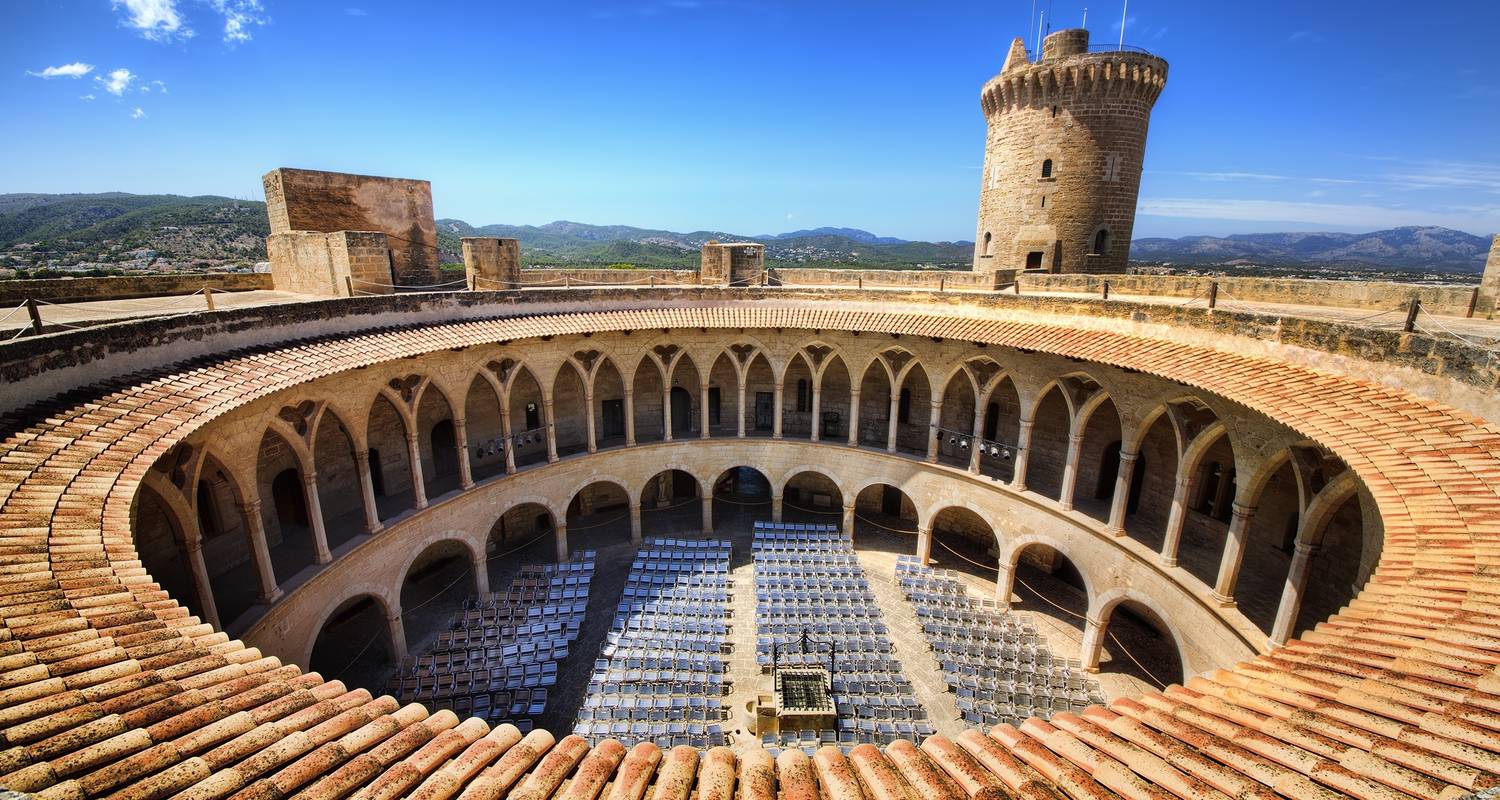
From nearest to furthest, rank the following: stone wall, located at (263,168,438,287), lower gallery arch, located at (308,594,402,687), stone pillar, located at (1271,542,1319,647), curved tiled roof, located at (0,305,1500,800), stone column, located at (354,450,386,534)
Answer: curved tiled roof, located at (0,305,1500,800) → stone pillar, located at (1271,542,1319,647) → stone column, located at (354,450,386,534) → lower gallery arch, located at (308,594,402,687) → stone wall, located at (263,168,438,287)

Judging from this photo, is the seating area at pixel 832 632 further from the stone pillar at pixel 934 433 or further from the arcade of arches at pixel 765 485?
the stone pillar at pixel 934 433

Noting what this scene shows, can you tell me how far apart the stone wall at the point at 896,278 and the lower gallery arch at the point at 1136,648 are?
1170cm

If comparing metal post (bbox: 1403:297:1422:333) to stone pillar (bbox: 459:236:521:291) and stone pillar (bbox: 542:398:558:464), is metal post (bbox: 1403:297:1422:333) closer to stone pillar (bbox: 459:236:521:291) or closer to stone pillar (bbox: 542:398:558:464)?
stone pillar (bbox: 542:398:558:464)

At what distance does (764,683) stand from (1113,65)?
23879 mm

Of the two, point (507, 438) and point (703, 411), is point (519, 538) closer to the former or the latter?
point (507, 438)

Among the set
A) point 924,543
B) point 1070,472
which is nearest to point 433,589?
point 924,543

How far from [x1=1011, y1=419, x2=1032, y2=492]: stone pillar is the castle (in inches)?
4.6

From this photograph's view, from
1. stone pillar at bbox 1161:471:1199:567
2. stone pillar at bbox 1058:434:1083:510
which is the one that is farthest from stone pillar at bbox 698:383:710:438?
stone pillar at bbox 1161:471:1199:567

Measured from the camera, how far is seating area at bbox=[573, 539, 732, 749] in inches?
557

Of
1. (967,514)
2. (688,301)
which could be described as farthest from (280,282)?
(967,514)

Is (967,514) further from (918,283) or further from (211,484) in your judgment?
(211,484)

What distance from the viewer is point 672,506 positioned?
26.4 meters

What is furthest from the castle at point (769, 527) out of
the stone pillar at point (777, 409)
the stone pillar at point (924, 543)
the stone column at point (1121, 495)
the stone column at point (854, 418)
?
the stone column at point (854, 418)

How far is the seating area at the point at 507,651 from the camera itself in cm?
1484
